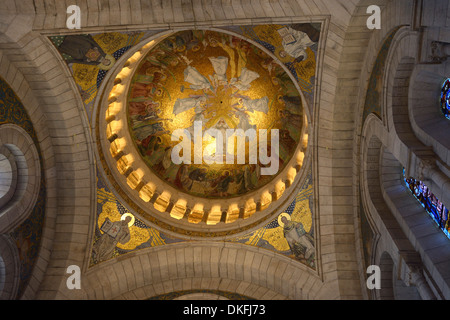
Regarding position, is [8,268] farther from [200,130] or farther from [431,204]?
[431,204]

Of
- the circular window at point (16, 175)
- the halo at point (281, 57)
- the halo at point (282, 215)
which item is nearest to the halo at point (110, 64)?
the circular window at point (16, 175)

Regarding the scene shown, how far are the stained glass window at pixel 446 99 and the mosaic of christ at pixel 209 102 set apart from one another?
5.01 meters

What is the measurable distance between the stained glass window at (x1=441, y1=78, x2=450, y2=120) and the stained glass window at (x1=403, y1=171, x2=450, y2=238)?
1547mm

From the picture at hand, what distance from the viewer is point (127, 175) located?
13.4 meters

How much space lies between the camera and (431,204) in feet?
29.3

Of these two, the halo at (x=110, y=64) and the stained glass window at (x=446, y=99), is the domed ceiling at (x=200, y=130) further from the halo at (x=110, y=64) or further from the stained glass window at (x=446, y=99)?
the stained glass window at (x=446, y=99)

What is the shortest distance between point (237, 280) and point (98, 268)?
3722mm

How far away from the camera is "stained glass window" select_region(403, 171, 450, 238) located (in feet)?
27.6

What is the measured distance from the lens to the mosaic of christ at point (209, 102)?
42.2 feet

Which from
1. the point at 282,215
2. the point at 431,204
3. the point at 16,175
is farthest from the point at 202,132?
the point at 431,204

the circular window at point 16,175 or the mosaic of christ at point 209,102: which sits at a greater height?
the mosaic of christ at point 209,102

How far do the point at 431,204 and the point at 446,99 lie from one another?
203 cm

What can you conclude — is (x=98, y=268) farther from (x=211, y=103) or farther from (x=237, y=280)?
(x=211, y=103)

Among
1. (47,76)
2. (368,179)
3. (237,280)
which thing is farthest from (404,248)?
(47,76)
